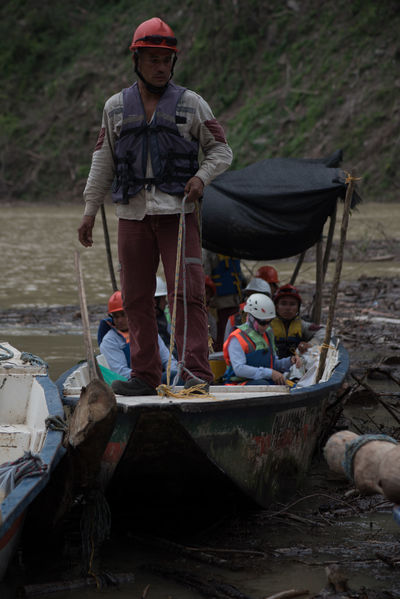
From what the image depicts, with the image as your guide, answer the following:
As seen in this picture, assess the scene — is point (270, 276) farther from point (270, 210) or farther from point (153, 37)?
point (153, 37)

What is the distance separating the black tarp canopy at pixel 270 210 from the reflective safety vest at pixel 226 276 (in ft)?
1.96

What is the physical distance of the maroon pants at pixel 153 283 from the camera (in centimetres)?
500

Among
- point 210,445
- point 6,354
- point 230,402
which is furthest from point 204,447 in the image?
point 6,354

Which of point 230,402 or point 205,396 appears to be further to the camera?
point 205,396

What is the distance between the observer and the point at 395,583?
407 centimetres

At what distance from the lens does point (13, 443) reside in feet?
17.0

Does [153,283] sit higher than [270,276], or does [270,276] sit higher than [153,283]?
[153,283]

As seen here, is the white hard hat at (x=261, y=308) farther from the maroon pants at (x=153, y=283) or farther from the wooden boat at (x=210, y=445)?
the maroon pants at (x=153, y=283)

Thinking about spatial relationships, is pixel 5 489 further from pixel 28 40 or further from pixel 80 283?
pixel 28 40

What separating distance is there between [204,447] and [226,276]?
386 centimetres

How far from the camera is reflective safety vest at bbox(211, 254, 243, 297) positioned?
328 inches

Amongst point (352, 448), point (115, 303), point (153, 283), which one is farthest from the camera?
point (115, 303)

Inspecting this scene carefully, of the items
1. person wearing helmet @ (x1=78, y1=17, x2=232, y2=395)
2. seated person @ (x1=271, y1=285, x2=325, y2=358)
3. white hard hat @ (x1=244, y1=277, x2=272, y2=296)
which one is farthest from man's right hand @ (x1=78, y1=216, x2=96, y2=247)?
white hard hat @ (x1=244, y1=277, x2=272, y2=296)

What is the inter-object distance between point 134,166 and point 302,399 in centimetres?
166
